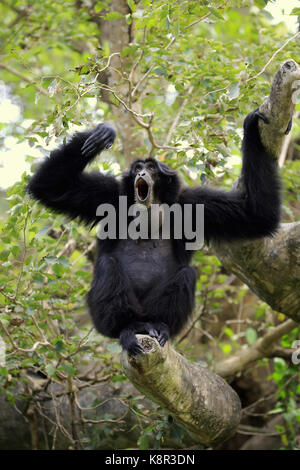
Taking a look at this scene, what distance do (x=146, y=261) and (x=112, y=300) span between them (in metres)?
0.69

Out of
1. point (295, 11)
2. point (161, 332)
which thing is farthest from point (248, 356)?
point (295, 11)

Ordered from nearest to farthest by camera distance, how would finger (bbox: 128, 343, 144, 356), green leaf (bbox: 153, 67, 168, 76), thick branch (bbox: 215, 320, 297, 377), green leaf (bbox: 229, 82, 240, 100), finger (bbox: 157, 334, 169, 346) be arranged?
finger (bbox: 128, 343, 144, 356), finger (bbox: 157, 334, 169, 346), green leaf (bbox: 229, 82, 240, 100), green leaf (bbox: 153, 67, 168, 76), thick branch (bbox: 215, 320, 297, 377)

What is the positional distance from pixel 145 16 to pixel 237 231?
2068 mm

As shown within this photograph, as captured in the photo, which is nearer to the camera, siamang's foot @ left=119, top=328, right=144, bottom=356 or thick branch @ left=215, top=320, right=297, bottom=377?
siamang's foot @ left=119, top=328, right=144, bottom=356

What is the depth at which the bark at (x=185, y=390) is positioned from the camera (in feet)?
12.0

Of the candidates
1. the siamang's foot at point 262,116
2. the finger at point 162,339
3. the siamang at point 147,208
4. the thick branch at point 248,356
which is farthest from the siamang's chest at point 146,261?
the thick branch at point 248,356

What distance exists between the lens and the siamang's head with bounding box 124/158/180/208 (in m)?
4.80

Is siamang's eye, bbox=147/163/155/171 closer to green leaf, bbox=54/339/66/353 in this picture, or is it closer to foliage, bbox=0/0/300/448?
foliage, bbox=0/0/300/448

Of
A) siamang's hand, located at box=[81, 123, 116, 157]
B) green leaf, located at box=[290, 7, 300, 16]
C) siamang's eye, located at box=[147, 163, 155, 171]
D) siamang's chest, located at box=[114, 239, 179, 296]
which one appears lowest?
siamang's chest, located at box=[114, 239, 179, 296]

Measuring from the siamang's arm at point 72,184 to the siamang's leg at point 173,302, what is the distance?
101 cm

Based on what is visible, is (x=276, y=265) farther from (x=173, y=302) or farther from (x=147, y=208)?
(x=147, y=208)

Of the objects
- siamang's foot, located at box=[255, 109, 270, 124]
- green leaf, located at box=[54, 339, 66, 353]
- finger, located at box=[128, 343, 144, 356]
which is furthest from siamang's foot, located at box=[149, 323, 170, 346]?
siamang's foot, located at box=[255, 109, 270, 124]

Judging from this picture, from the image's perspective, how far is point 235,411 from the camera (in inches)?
196

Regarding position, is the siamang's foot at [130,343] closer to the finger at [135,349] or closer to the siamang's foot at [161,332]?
the finger at [135,349]
